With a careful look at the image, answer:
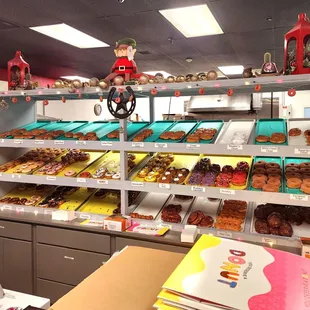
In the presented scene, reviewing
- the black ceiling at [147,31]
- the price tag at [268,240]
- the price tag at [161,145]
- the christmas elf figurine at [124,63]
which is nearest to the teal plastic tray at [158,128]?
the price tag at [161,145]

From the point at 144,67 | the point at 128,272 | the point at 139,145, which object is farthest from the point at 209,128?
the point at 144,67

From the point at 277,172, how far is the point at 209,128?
2.22 feet

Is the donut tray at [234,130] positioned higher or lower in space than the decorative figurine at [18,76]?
lower

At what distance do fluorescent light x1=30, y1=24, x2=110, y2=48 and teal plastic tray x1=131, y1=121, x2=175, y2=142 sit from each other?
291 cm

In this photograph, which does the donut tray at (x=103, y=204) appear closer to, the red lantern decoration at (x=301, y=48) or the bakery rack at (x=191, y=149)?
the bakery rack at (x=191, y=149)

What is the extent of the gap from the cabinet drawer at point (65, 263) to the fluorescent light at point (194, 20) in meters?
3.34

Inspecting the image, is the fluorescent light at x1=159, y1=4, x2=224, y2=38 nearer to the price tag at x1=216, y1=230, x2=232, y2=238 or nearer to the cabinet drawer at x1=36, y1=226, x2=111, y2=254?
the price tag at x1=216, y1=230, x2=232, y2=238

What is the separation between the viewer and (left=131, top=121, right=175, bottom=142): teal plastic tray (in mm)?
2745

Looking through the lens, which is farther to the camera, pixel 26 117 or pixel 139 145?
pixel 26 117

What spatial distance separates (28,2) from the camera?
4.00 metres

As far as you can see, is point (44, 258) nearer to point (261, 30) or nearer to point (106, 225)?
point (106, 225)

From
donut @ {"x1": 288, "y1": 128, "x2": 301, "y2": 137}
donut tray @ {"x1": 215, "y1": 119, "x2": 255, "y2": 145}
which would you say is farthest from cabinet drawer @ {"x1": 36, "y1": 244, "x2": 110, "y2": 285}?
donut @ {"x1": 288, "y1": 128, "x2": 301, "y2": 137}

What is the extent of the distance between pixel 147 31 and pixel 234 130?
3177 mm

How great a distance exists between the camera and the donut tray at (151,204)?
2781 millimetres
